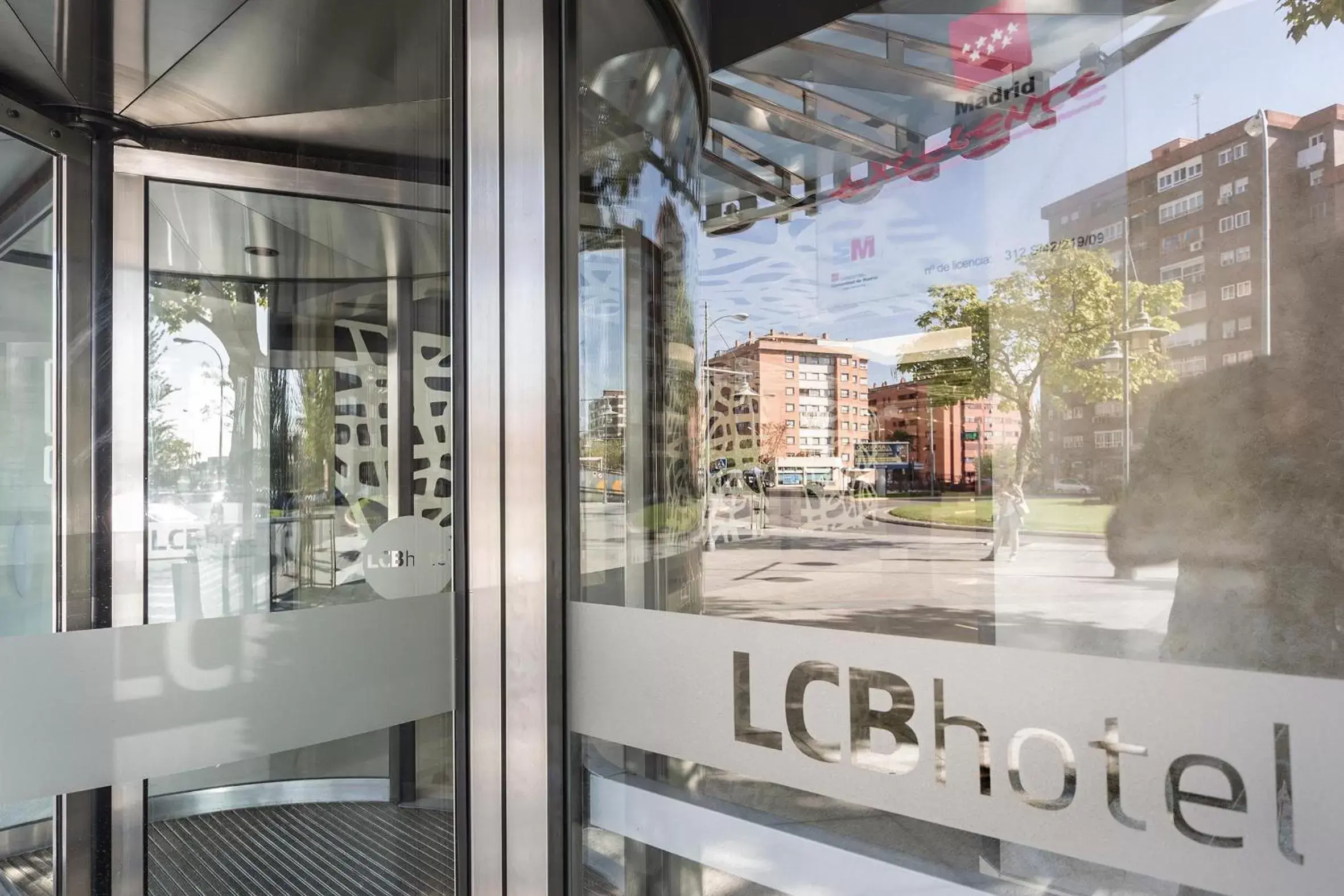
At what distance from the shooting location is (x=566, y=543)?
1986 mm

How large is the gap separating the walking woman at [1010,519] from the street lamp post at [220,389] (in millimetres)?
1358

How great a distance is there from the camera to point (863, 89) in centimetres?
155

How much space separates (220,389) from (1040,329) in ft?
4.71

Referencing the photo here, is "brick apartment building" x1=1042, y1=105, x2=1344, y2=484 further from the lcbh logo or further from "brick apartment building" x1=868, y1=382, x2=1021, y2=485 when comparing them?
the lcbh logo

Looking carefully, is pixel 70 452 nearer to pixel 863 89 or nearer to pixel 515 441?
pixel 515 441

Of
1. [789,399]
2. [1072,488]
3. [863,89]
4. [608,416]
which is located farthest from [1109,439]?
[608,416]

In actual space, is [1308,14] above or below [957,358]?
above

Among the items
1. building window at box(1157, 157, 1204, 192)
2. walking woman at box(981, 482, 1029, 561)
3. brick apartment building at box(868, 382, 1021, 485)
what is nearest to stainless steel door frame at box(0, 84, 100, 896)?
brick apartment building at box(868, 382, 1021, 485)

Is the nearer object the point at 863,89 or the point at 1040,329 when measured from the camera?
the point at 1040,329

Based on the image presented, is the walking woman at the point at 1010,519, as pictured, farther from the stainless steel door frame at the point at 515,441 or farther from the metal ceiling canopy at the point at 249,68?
Answer: the metal ceiling canopy at the point at 249,68

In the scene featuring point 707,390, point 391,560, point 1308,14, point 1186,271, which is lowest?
point 391,560

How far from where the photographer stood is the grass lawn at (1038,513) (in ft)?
4.10

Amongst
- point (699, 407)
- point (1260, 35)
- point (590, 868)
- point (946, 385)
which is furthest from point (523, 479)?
point (1260, 35)

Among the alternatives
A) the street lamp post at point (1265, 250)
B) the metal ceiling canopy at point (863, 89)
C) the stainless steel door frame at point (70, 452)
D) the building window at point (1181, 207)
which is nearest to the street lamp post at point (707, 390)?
the metal ceiling canopy at point (863, 89)
